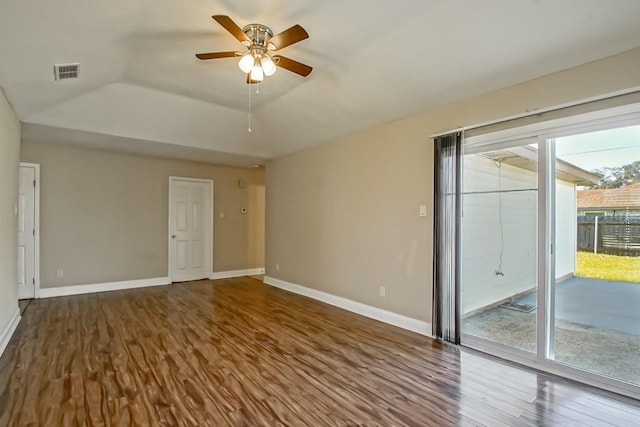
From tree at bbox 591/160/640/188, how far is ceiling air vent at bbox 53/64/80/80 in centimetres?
467

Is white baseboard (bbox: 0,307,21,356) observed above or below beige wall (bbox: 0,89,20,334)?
below

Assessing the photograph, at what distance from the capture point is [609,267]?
265 cm

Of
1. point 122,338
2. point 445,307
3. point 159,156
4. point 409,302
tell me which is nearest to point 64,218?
point 159,156

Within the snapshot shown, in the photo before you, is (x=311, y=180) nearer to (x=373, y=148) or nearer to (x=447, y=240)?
(x=373, y=148)

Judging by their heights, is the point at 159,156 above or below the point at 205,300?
above

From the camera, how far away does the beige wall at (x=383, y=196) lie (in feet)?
9.20

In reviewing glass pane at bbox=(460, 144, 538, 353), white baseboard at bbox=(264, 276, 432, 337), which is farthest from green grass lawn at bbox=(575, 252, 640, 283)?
white baseboard at bbox=(264, 276, 432, 337)

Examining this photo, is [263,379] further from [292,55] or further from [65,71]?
[65,71]

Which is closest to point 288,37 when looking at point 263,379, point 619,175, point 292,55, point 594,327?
point 292,55

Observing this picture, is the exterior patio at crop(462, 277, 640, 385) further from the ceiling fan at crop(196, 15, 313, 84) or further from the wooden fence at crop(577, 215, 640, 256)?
the ceiling fan at crop(196, 15, 313, 84)

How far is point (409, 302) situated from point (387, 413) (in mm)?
1805

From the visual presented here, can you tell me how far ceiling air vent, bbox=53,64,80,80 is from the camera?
2.99 meters

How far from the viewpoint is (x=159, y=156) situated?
6.18 m

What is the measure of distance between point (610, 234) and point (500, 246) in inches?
33.9
